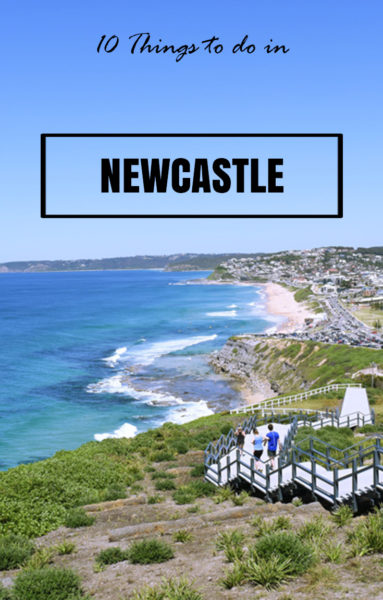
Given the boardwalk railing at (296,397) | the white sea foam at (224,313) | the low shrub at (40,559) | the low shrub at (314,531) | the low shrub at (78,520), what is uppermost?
the low shrub at (314,531)

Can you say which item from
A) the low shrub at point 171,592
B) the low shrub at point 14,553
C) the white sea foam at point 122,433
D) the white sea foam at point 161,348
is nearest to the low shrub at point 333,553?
the low shrub at point 171,592

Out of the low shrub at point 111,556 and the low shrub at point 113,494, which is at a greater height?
the low shrub at point 111,556

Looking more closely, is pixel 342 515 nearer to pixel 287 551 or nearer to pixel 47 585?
pixel 287 551

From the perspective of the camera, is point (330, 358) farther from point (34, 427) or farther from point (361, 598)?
point (361, 598)

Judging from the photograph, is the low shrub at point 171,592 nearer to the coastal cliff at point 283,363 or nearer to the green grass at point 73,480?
the green grass at point 73,480

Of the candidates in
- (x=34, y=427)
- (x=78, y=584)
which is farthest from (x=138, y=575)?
(x=34, y=427)

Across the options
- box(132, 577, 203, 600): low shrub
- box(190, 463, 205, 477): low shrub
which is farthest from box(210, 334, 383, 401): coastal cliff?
box(132, 577, 203, 600): low shrub
